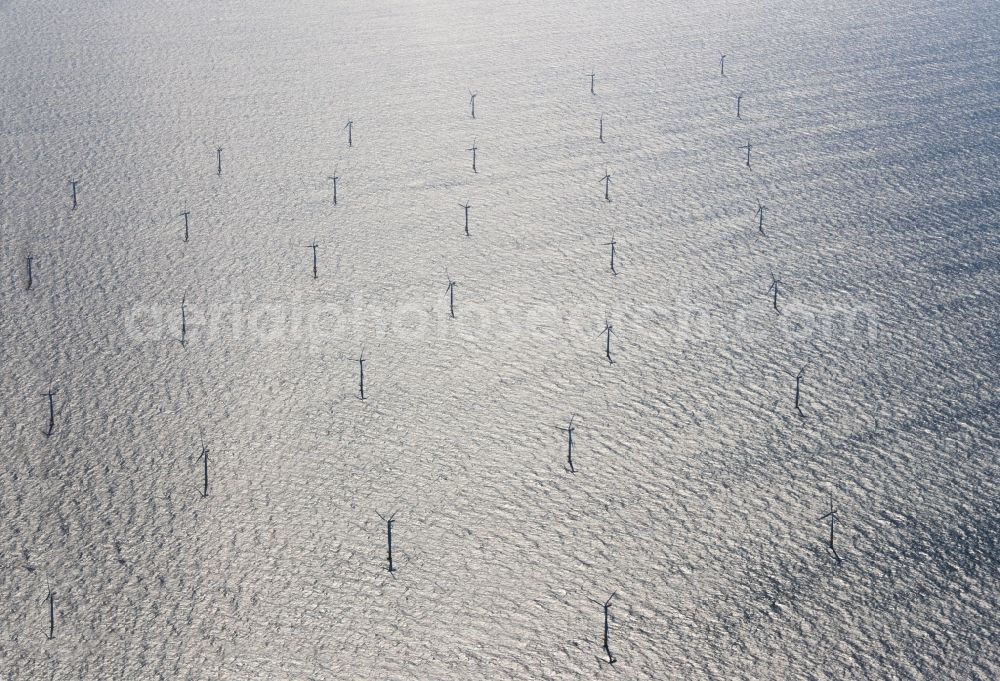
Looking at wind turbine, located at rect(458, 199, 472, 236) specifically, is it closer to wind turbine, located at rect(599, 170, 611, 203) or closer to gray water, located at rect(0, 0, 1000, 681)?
gray water, located at rect(0, 0, 1000, 681)

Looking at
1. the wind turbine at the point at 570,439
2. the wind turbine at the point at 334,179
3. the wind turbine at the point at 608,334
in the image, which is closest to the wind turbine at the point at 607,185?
the wind turbine at the point at 608,334

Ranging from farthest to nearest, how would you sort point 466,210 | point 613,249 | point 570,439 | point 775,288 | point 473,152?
1. point 473,152
2. point 466,210
3. point 613,249
4. point 775,288
5. point 570,439

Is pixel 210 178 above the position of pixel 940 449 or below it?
above

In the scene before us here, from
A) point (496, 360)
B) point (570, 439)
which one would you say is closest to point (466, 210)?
point (496, 360)

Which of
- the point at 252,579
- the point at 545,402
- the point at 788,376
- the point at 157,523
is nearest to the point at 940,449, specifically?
the point at 788,376

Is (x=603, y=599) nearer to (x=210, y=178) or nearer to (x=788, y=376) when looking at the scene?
(x=788, y=376)

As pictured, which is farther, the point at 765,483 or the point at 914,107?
the point at 914,107

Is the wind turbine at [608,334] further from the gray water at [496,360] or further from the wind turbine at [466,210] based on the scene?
the wind turbine at [466,210]

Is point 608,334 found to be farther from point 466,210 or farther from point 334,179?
point 334,179

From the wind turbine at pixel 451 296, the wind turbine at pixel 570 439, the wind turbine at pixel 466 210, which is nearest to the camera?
the wind turbine at pixel 570 439
